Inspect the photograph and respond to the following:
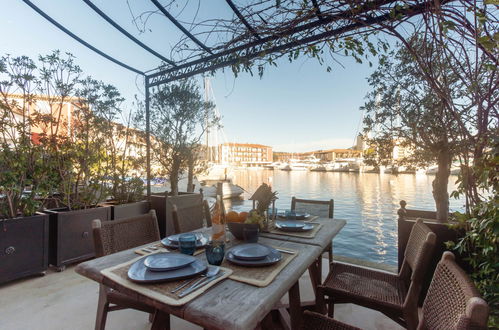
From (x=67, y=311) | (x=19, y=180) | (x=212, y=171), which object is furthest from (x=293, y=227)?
(x=212, y=171)

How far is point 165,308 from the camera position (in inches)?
31.1

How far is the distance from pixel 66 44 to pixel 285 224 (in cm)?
299

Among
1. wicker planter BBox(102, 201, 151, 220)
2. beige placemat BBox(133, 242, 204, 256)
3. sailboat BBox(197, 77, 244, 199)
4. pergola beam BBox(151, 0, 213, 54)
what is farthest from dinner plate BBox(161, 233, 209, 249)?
sailboat BBox(197, 77, 244, 199)

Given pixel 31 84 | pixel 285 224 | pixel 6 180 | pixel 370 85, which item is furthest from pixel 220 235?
pixel 31 84

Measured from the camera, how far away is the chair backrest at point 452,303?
604 mm

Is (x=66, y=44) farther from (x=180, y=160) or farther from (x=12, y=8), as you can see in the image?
(x=180, y=160)

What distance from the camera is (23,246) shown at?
2262 mm

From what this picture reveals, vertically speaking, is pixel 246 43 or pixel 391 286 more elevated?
pixel 246 43

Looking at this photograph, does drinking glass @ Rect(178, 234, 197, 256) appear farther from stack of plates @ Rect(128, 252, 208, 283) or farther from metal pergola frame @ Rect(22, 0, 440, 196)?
metal pergola frame @ Rect(22, 0, 440, 196)

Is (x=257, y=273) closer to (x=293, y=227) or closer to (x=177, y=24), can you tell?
(x=293, y=227)

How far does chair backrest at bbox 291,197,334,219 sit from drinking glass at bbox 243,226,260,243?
114 cm

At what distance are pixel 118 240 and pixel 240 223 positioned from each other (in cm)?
70

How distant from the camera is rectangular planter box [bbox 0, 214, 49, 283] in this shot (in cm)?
216

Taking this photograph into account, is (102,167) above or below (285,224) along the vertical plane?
above
